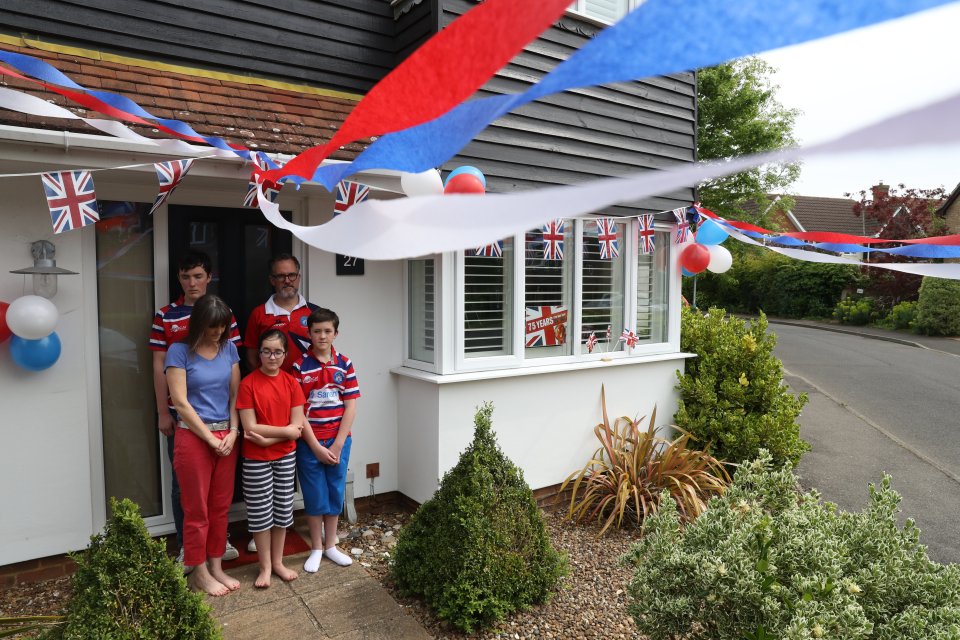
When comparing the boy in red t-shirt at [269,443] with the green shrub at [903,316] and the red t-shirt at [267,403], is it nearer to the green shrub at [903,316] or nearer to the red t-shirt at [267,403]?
the red t-shirt at [267,403]

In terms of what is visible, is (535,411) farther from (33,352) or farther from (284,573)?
(33,352)

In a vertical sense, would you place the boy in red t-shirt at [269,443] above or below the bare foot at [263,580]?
above

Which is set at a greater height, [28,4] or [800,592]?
[28,4]

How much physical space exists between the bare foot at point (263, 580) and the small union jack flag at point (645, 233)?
4.47 m

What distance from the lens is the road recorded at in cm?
564

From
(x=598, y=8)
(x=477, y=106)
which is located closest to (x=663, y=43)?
(x=477, y=106)

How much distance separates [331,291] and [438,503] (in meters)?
1.97

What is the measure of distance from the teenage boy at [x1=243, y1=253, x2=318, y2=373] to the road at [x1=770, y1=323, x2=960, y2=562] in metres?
4.81

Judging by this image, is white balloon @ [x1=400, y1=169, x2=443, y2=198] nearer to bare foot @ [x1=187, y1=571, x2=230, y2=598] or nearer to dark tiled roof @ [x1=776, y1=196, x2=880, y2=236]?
bare foot @ [x1=187, y1=571, x2=230, y2=598]

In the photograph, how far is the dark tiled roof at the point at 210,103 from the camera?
153 inches

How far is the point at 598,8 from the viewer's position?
6.15m

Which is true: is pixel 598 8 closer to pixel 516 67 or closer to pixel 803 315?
pixel 516 67

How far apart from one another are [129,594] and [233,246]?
2.71m

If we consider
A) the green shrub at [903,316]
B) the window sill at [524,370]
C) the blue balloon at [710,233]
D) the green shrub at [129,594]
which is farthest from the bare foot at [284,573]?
the green shrub at [903,316]
